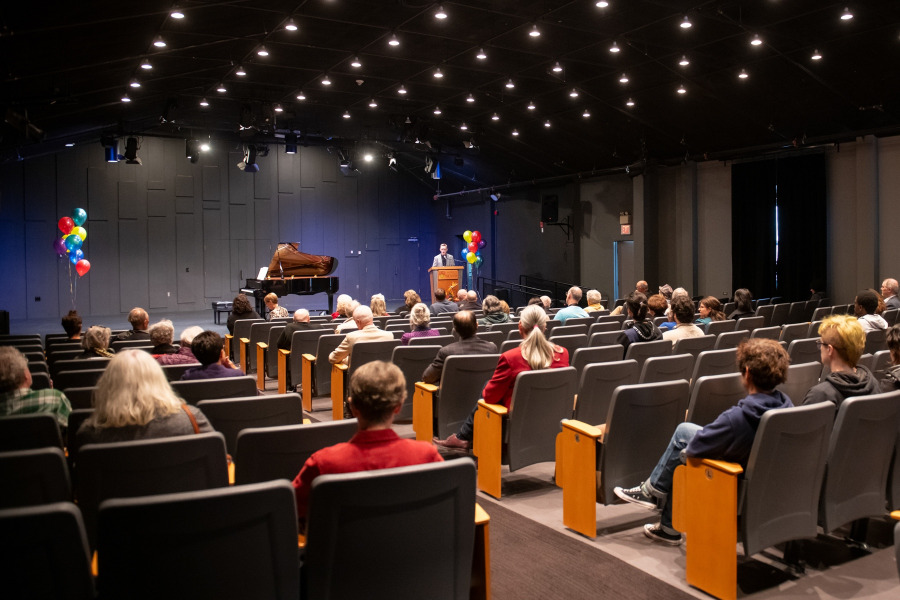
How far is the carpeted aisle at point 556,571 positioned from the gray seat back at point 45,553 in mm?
1888

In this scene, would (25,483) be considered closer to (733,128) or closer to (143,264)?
(733,128)

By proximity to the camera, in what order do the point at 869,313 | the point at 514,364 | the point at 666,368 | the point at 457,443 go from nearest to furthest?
the point at 514,364 < the point at 666,368 < the point at 457,443 < the point at 869,313

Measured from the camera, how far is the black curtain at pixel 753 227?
48.0ft

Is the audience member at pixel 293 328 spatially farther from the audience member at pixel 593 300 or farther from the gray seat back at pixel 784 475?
the gray seat back at pixel 784 475

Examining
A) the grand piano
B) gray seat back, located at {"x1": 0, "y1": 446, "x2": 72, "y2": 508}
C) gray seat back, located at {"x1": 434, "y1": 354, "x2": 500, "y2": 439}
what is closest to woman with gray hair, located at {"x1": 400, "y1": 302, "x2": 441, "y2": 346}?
gray seat back, located at {"x1": 434, "y1": 354, "x2": 500, "y2": 439}

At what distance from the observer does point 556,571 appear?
3369mm

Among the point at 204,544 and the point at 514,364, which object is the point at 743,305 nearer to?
the point at 514,364

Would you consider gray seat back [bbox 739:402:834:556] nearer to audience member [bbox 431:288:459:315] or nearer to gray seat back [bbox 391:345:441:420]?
gray seat back [bbox 391:345:441:420]

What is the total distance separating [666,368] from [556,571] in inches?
72.4

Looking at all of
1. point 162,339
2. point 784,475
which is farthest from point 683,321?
point 162,339

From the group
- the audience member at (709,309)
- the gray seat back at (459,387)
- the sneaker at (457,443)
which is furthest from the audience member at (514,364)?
the audience member at (709,309)

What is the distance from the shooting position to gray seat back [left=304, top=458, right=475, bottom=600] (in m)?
1.97

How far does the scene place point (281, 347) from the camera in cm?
807

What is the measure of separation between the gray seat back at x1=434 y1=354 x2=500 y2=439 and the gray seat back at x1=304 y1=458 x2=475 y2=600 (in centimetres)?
290
